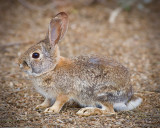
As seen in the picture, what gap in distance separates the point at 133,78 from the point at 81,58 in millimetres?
1824

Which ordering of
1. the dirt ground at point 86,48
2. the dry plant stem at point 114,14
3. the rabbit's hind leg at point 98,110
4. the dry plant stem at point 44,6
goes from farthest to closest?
the dry plant stem at point 44,6 < the dry plant stem at point 114,14 < the rabbit's hind leg at point 98,110 < the dirt ground at point 86,48

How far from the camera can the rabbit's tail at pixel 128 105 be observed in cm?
486

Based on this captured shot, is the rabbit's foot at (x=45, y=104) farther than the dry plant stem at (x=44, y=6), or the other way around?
the dry plant stem at (x=44, y=6)

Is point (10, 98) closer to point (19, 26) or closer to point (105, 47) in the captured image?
point (105, 47)

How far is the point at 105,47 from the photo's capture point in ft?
27.6

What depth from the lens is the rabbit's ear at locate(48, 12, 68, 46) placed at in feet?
16.2

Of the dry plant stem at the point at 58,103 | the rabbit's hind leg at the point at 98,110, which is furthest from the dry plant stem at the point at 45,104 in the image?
the rabbit's hind leg at the point at 98,110

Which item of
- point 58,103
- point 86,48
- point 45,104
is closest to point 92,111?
point 58,103

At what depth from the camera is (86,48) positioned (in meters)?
8.27

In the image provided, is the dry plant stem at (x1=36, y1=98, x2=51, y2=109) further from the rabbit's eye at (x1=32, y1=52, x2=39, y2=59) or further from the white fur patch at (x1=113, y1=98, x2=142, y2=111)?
the white fur patch at (x1=113, y1=98, x2=142, y2=111)

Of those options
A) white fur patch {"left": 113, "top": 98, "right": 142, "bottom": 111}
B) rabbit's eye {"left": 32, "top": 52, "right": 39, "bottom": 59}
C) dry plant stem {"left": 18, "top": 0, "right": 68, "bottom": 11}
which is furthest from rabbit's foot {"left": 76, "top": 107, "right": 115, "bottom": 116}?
dry plant stem {"left": 18, "top": 0, "right": 68, "bottom": 11}

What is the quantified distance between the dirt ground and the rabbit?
19 centimetres

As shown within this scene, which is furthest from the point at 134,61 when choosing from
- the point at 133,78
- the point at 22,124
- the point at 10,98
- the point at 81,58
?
the point at 22,124

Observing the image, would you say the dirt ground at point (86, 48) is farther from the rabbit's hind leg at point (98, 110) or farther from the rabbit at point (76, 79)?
the rabbit at point (76, 79)
